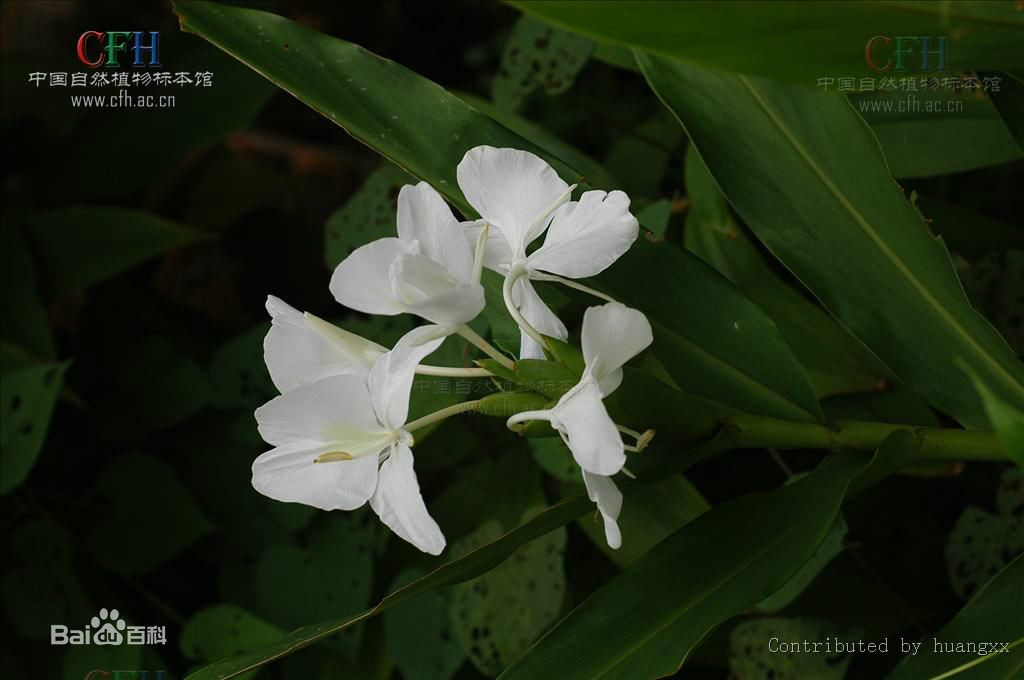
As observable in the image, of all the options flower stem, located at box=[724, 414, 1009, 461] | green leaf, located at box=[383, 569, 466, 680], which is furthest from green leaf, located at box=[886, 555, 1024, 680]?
green leaf, located at box=[383, 569, 466, 680]

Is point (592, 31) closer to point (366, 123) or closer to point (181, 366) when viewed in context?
point (366, 123)

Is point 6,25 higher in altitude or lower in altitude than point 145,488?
higher

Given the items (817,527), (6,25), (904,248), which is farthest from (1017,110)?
(6,25)

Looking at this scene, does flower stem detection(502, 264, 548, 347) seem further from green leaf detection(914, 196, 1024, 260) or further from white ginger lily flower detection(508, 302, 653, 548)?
green leaf detection(914, 196, 1024, 260)

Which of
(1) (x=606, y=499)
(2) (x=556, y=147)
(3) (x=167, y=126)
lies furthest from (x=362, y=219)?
(1) (x=606, y=499)

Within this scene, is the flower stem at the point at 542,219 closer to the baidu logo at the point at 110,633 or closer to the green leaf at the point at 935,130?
the green leaf at the point at 935,130

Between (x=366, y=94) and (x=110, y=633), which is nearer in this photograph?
A: (x=366, y=94)

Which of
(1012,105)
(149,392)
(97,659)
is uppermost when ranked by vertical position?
(1012,105)

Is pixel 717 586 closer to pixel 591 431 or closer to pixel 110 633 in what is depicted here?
pixel 591 431
